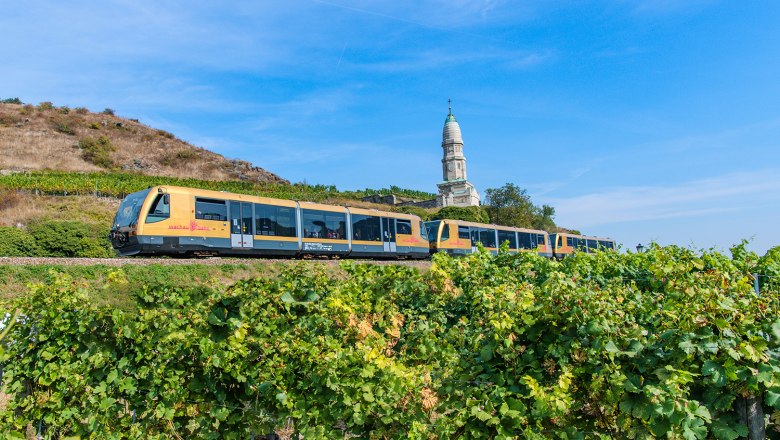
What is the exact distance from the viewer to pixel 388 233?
27531 mm

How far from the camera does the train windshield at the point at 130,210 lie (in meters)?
17.4

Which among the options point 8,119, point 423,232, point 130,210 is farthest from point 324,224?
point 8,119

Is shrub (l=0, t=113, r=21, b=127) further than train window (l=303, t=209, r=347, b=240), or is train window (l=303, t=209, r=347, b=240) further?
shrub (l=0, t=113, r=21, b=127)

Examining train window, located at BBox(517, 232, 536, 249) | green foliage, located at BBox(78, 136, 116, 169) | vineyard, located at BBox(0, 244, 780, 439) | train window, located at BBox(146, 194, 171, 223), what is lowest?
vineyard, located at BBox(0, 244, 780, 439)

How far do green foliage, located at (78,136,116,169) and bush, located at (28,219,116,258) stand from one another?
39.0m

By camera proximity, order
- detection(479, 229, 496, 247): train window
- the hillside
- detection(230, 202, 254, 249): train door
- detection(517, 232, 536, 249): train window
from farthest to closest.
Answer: the hillside → detection(517, 232, 536, 249): train window → detection(479, 229, 496, 247): train window → detection(230, 202, 254, 249): train door

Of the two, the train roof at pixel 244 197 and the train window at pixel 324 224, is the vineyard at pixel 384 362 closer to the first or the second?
the train roof at pixel 244 197

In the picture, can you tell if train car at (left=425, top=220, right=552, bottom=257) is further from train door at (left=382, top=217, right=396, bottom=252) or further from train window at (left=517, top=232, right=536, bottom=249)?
train door at (left=382, top=217, right=396, bottom=252)

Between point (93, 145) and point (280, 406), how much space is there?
2671 inches

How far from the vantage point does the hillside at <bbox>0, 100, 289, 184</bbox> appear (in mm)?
57094

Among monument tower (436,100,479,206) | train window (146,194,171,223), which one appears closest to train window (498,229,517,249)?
train window (146,194,171,223)

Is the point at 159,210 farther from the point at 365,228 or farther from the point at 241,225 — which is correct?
the point at 365,228

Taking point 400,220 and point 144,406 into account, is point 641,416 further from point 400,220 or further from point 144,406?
point 400,220

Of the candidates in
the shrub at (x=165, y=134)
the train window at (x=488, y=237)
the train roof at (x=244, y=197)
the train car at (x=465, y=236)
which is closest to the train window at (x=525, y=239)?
the train car at (x=465, y=236)
